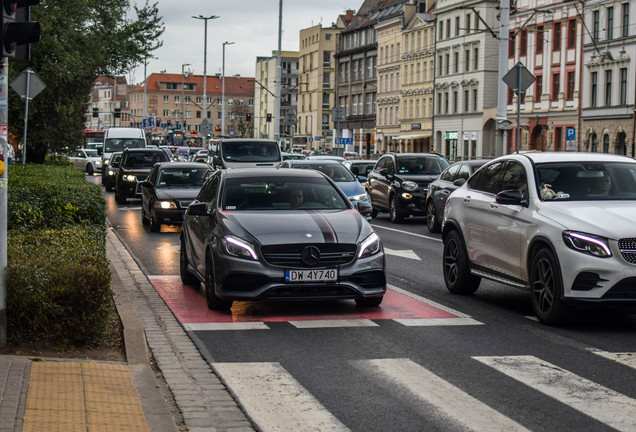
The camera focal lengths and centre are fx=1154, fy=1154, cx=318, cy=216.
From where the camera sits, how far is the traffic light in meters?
8.21

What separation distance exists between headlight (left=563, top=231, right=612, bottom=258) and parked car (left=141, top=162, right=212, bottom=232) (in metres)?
14.6

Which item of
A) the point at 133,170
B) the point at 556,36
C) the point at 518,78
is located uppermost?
the point at 556,36

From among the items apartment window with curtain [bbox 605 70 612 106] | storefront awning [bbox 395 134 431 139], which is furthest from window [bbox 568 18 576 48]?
storefront awning [bbox 395 134 431 139]

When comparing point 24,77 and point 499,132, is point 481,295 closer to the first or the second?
point 24,77

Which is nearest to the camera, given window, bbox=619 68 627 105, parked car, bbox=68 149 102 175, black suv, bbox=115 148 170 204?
black suv, bbox=115 148 170 204

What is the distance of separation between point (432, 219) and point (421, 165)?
465 cm

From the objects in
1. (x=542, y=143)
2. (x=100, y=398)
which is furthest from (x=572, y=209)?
(x=542, y=143)

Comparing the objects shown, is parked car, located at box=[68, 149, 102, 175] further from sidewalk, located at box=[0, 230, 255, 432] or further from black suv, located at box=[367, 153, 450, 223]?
sidewalk, located at box=[0, 230, 255, 432]

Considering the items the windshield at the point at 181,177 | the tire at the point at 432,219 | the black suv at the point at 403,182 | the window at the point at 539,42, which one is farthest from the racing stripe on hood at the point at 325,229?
the window at the point at 539,42

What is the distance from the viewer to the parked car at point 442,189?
24.2 meters

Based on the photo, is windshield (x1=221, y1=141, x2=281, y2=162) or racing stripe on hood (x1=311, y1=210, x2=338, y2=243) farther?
windshield (x1=221, y1=141, x2=281, y2=162)

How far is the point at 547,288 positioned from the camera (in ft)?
35.0

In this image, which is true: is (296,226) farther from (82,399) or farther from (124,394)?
(82,399)

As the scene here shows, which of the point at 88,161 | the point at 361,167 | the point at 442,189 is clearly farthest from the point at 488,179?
the point at 88,161
